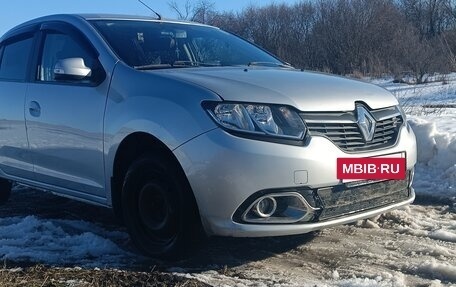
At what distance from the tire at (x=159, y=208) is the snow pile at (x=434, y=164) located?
292 centimetres

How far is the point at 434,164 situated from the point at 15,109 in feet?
14.6

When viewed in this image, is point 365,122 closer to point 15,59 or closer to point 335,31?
point 15,59

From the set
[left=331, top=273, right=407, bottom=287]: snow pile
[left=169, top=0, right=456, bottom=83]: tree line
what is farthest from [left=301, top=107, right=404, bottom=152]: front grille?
[left=169, top=0, right=456, bottom=83]: tree line

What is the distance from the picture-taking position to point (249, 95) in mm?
3727

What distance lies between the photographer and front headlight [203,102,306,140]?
363 cm

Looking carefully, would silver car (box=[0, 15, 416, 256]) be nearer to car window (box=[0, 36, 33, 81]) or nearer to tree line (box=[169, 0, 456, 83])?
car window (box=[0, 36, 33, 81])

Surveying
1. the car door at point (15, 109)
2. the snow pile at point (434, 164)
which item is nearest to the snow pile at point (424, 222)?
the snow pile at point (434, 164)

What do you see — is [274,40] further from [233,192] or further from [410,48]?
[233,192]

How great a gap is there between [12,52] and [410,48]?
1708 inches

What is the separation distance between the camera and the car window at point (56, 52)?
473cm

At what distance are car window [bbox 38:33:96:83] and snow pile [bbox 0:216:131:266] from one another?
3.92 ft

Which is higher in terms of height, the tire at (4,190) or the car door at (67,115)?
the car door at (67,115)

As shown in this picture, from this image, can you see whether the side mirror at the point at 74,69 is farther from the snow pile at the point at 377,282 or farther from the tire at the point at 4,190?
the snow pile at the point at 377,282

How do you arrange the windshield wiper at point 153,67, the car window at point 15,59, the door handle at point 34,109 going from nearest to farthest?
the windshield wiper at point 153,67 < the door handle at point 34,109 < the car window at point 15,59
